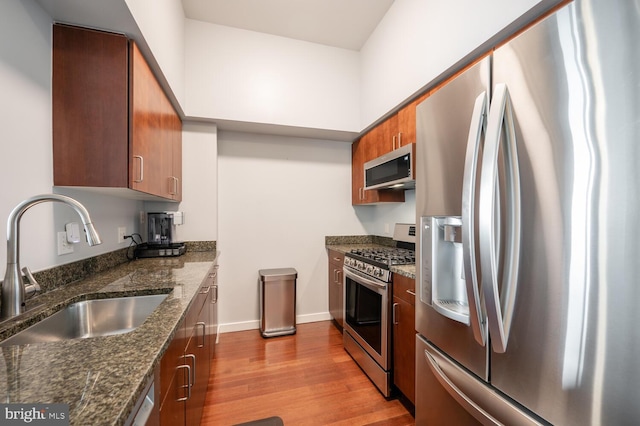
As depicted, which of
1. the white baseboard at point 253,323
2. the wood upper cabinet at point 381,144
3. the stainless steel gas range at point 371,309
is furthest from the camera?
the white baseboard at point 253,323

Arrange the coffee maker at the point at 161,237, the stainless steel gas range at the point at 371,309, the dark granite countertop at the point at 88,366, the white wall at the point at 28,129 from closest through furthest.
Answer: the dark granite countertop at the point at 88,366 → the white wall at the point at 28,129 → the stainless steel gas range at the point at 371,309 → the coffee maker at the point at 161,237

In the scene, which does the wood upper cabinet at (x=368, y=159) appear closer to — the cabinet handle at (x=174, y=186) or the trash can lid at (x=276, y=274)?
the trash can lid at (x=276, y=274)

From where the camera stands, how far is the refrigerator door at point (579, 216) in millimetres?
583

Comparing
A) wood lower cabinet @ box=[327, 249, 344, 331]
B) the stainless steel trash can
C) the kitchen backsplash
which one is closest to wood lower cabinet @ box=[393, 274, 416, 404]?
wood lower cabinet @ box=[327, 249, 344, 331]

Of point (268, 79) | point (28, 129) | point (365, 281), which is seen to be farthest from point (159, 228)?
point (365, 281)

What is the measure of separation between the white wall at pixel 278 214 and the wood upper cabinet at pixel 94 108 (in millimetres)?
1535

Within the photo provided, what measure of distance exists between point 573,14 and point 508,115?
0.25m

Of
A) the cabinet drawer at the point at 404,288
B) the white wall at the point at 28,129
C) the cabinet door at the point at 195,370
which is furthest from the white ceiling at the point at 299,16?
the cabinet door at the point at 195,370

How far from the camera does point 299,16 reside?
239cm

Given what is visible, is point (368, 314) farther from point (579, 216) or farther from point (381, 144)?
point (579, 216)

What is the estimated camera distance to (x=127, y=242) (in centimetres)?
210

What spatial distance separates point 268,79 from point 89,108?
1.64 m

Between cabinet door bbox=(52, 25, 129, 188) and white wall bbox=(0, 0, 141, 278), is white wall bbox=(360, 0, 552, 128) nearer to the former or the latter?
cabinet door bbox=(52, 25, 129, 188)

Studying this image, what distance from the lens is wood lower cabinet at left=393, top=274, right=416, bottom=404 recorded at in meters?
1.61
